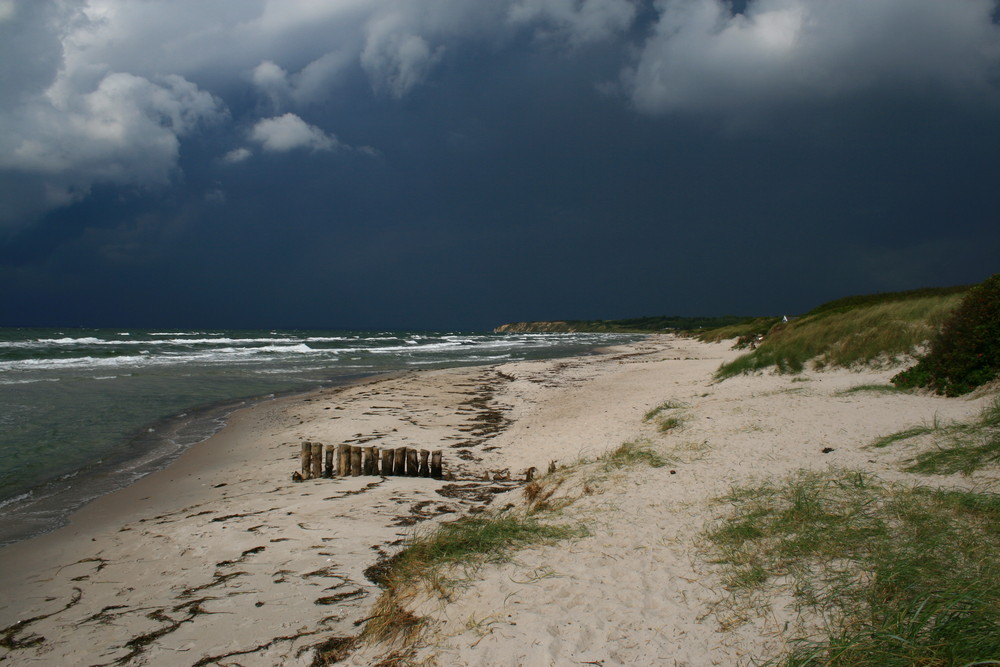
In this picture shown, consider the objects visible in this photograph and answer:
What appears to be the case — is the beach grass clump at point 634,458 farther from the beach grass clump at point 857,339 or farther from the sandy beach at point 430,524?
the beach grass clump at point 857,339

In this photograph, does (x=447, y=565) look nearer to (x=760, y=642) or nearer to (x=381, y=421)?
(x=760, y=642)

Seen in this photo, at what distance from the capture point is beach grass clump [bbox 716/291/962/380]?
47.1 feet

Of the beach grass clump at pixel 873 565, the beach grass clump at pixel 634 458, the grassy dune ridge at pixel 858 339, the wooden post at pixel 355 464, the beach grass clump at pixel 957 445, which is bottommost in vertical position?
the wooden post at pixel 355 464

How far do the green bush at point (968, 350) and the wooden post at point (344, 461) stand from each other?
36.5 ft

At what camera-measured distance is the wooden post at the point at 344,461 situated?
888 centimetres

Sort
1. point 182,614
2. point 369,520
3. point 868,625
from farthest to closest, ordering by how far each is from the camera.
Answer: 1. point 369,520
2. point 182,614
3. point 868,625

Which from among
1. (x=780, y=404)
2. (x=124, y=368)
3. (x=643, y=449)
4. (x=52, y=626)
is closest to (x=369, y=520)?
(x=52, y=626)

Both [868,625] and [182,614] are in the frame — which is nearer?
[868,625]

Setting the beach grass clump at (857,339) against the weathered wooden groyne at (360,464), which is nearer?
the weathered wooden groyne at (360,464)

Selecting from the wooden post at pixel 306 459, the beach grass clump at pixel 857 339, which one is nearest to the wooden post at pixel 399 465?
the wooden post at pixel 306 459

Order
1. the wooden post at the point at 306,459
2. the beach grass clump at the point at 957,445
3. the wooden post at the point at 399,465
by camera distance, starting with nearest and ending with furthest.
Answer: the beach grass clump at the point at 957,445 < the wooden post at the point at 306,459 < the wooden post at the point at 399,465

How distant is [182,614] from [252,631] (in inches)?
32.4

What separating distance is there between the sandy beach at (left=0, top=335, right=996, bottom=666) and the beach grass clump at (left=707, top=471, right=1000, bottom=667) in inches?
11.5

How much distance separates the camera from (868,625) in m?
3.26
